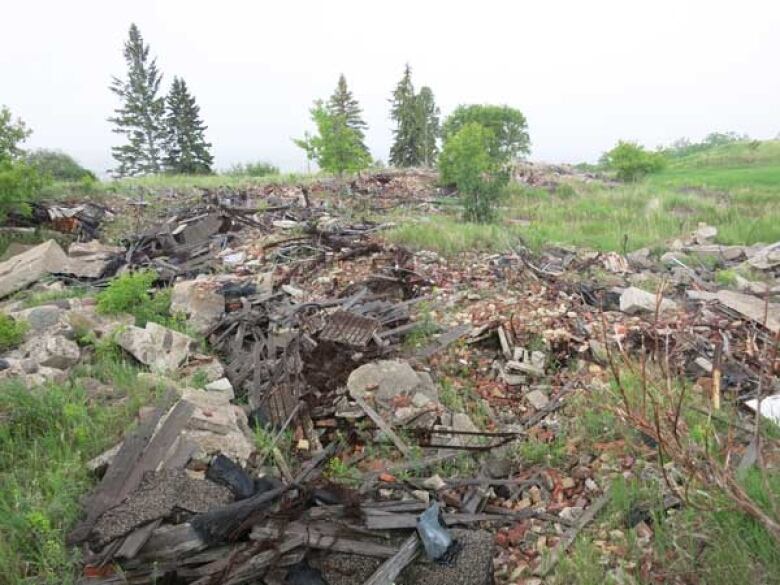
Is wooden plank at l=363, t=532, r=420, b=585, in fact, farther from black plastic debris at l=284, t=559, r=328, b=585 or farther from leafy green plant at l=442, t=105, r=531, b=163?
leafy green plant at l=442, t=105, r=531, b=163

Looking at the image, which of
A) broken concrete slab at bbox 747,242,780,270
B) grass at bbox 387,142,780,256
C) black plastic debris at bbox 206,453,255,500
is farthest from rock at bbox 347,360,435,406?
broken concrete slab at bbox 747,242,780,270

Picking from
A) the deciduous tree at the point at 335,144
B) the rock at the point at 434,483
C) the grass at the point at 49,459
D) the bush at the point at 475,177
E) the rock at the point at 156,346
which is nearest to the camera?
the grass at the point at 49,459

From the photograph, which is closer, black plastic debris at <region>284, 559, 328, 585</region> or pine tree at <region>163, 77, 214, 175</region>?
black plastic debris at <region>284, 559, 328, 585</region>

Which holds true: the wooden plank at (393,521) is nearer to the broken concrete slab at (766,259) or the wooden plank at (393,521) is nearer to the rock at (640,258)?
the rock at (640,258)

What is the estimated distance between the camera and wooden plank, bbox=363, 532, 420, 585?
2549 mm

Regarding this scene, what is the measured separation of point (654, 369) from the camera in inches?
180

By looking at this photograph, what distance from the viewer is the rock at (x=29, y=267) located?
7.63 m

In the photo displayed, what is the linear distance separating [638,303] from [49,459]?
18.9 feet

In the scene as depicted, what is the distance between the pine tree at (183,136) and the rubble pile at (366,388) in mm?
36614

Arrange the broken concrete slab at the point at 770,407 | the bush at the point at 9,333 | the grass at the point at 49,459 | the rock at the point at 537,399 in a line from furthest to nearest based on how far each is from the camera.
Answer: the bush at the point at 9,333, the rock at the point at 537,399, the broken concrete slab at the point at 770,407, the grass at the point at 49,459

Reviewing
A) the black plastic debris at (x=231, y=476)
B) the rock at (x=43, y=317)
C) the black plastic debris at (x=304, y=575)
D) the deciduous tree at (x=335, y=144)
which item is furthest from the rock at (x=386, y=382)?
the deciduous tree at (x=335, y=144)

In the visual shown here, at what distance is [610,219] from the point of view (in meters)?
14.0

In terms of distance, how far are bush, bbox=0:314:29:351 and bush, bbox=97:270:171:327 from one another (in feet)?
2.53

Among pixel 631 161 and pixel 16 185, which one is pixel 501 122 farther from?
pixel 16 185
